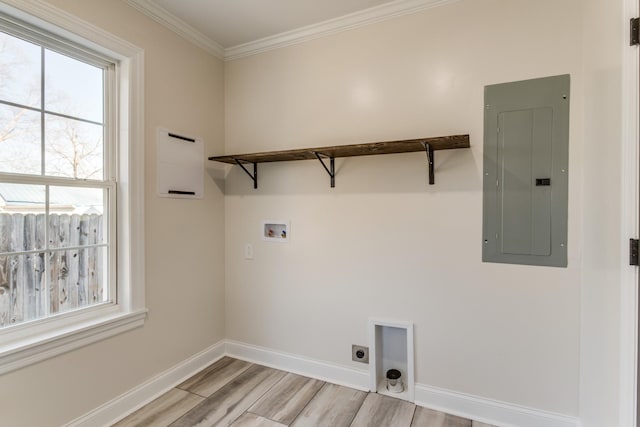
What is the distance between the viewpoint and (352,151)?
210 centimetres

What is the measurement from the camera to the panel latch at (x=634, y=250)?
113cm

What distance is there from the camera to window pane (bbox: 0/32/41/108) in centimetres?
154

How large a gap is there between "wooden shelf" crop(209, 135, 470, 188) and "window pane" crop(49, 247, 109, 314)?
103 cm

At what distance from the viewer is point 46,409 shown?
1620 mm

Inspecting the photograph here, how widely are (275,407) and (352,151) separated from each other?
1716mm

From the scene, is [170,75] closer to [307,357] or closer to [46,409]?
[46,409]

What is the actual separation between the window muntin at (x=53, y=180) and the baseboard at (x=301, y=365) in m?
1.14

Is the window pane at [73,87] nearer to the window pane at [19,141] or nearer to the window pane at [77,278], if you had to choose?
the window pane at [19,141]

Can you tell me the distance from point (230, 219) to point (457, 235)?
1.79m

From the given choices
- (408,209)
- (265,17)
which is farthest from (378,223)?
(265,17)

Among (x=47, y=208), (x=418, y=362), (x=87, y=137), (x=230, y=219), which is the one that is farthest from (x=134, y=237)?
(x=418, y=362)

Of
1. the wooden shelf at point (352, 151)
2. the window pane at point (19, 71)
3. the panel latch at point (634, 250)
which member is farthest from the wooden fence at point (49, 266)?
the panel latch at point (634, 250)

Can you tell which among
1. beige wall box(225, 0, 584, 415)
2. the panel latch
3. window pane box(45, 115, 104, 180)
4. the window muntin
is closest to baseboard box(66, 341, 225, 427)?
beige wall box(225, 0, 584, 415)

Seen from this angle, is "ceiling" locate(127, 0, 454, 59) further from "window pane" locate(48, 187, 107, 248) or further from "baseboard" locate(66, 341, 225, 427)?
"baseboard" locate(66, 341, 225, 427)
